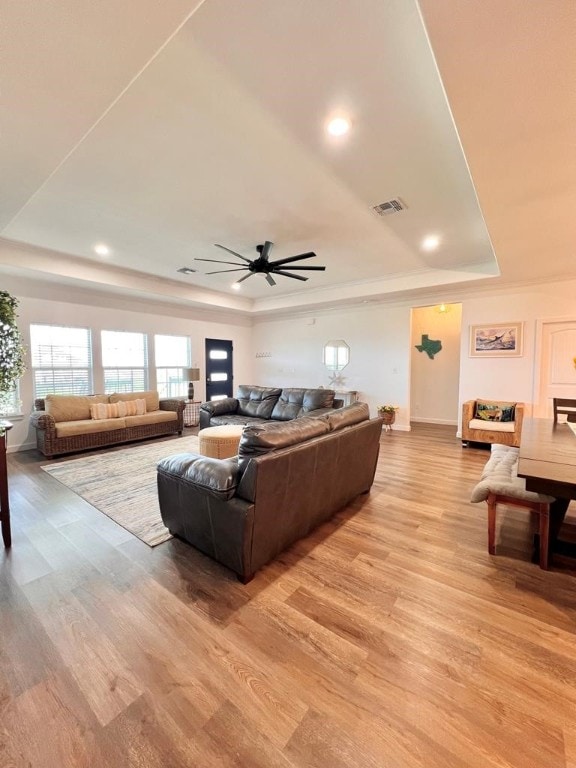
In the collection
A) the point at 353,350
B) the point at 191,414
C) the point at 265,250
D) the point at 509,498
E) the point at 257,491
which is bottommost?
the point at 191,414

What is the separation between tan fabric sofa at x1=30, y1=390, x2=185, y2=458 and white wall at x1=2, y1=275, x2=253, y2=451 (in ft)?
1.43

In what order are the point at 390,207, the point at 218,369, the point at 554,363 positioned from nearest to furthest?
the point at 390,207 → the point at 554,363 → the point at 218,369

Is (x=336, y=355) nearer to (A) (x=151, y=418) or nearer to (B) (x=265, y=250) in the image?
(B) (x=265, y=250)

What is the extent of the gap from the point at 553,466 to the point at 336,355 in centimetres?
551

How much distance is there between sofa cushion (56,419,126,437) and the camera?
4598mm

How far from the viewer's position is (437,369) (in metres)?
7.27

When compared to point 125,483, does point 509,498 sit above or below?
above

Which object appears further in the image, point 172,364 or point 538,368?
point 172,364

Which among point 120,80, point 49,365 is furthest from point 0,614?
point 49,365

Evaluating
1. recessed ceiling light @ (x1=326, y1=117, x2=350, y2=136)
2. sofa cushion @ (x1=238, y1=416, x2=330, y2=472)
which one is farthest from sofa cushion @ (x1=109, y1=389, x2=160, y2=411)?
recessed ceiling light @ (x1=326, y1=117, x2=350, y2=136)

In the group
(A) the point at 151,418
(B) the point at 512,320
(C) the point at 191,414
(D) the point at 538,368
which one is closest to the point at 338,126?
(B) the point at 512,320

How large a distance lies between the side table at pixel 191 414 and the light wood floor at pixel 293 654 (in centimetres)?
454

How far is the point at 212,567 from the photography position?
213 cm

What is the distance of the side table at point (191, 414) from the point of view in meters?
7.08
